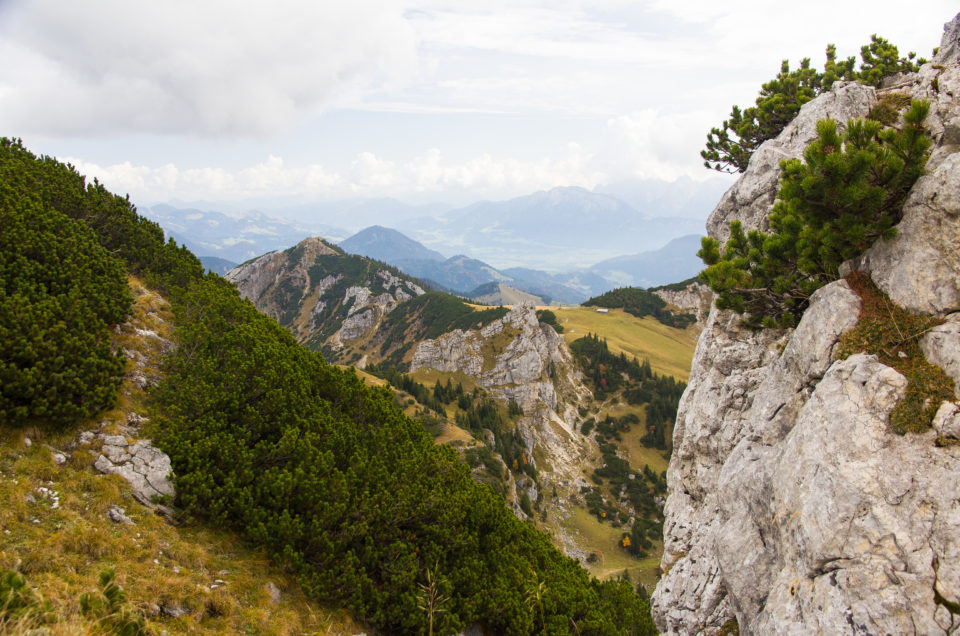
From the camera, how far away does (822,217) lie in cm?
1409

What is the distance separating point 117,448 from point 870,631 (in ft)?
64.3

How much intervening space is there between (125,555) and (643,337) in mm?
186544

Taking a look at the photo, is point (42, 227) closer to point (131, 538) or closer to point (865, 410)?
point (131, 538)

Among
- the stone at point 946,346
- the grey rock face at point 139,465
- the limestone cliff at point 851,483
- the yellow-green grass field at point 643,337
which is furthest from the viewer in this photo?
the yellow-green grass field at point 643,337

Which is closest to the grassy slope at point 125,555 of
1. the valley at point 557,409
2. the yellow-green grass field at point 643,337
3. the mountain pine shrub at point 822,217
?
the mountain pine shrub at point 822,217

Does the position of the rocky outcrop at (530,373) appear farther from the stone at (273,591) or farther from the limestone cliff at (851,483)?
the stone at (273,591)

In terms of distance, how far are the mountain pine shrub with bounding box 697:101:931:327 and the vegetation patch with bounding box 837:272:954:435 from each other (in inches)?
58.1

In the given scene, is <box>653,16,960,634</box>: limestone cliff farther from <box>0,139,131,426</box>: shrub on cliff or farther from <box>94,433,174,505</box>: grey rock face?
<box>0,139,131,426</box>: shrub on cliff

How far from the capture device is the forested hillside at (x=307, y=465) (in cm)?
1277

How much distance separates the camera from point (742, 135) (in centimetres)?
3291

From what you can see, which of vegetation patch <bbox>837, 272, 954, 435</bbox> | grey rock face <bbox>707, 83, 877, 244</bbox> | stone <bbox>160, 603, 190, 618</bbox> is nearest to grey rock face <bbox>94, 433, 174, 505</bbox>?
stone <bbox>160, 603, 190, 618</bbox>

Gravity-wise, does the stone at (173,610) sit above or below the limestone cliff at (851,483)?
below

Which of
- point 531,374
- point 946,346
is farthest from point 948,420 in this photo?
point 531,374

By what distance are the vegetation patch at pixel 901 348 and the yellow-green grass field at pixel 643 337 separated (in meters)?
148
